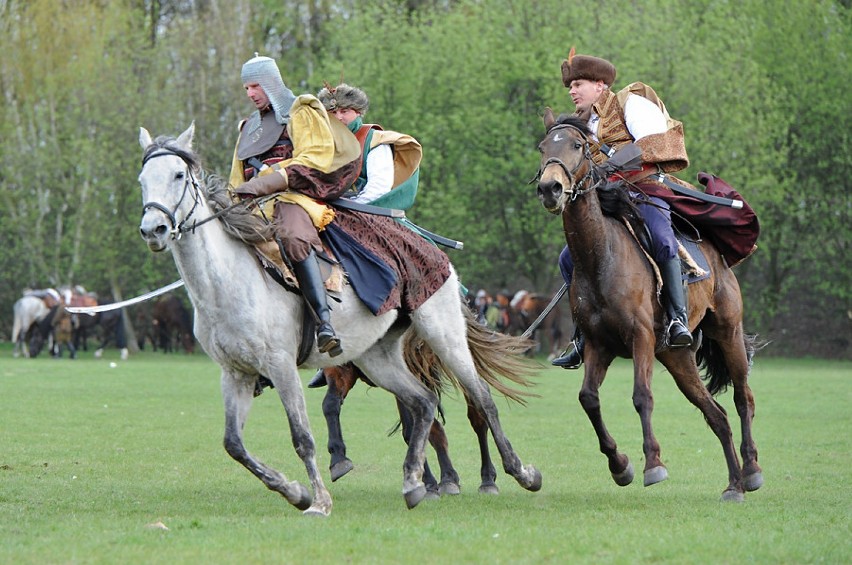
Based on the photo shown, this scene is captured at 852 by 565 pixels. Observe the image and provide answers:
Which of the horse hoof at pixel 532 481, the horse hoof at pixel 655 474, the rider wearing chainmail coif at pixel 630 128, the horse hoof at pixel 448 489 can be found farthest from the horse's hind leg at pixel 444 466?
the horse hoof at pixel 655 474

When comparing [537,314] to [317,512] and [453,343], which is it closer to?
[453,343]

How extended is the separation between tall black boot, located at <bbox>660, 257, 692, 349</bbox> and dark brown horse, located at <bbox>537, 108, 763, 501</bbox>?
105 mm

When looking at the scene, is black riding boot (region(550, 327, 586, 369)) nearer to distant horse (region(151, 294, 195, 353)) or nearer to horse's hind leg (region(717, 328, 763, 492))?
horse's hind leg (region(717, 328, 763, 492))

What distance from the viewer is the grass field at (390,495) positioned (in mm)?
7324

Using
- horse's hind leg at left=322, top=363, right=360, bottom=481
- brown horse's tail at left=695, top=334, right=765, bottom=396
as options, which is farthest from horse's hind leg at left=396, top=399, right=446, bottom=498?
brown horse's tail at left=695, top=334, right=765, bottom=396

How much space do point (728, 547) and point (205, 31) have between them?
3839cm

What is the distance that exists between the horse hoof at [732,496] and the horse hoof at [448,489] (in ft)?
6.84

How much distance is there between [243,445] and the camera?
29.5 ft

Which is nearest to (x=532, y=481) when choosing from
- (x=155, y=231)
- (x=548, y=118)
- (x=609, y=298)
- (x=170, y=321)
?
(x=609, y=298)

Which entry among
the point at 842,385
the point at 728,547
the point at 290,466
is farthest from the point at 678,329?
the point at 842,385

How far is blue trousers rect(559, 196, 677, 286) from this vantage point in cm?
995

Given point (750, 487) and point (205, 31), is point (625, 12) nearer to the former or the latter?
point (205, 31)

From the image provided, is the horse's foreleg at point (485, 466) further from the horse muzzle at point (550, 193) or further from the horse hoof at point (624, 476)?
the horse muzzle at point (550, 193)

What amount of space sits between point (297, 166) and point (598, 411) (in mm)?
2800
